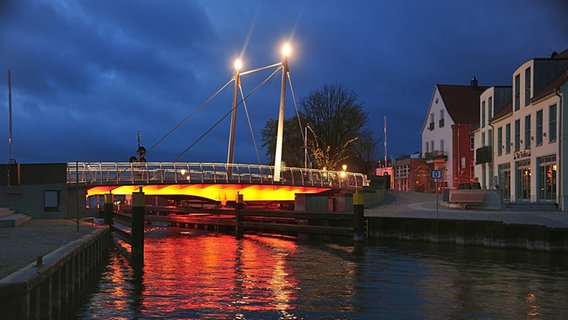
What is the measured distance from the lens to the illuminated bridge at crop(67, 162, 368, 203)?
3881 centimetres

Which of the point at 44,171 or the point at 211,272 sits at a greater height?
the point at 44,171

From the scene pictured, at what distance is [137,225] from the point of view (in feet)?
72.5

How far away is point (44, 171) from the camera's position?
3306 cm

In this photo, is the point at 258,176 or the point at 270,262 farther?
the point at 258,176

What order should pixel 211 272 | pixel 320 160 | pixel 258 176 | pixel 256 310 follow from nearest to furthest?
pixel 256 310 < pixel 211 272 < pixel 258 176 < pixel 320 160

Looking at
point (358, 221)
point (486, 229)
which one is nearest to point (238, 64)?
point (358, 221)

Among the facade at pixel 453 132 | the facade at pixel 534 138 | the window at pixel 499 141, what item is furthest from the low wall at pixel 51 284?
the facade at pixel 453 132

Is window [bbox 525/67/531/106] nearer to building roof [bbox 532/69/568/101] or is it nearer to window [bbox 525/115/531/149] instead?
window [bbox 525/115/531/149]

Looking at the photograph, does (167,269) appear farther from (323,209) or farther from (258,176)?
(258,176)

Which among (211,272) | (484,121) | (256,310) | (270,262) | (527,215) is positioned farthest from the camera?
(484,121)

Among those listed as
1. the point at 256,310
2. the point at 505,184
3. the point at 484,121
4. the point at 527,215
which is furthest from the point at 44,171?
the point at 484,121

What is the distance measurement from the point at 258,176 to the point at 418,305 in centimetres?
3135

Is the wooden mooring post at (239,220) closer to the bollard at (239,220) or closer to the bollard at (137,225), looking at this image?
the bollard at (239,220)

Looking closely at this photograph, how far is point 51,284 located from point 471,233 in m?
20.5
